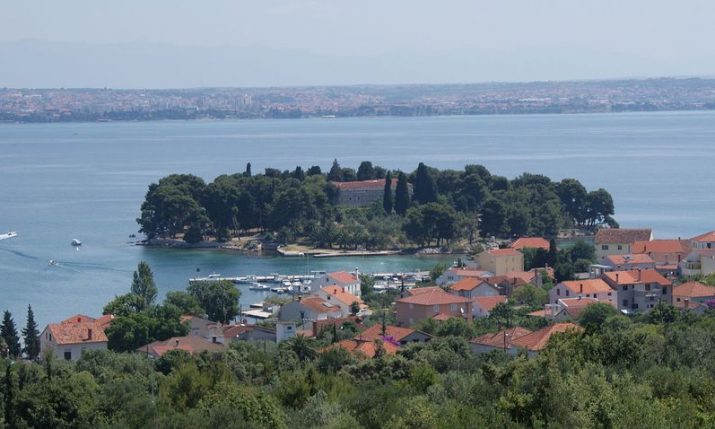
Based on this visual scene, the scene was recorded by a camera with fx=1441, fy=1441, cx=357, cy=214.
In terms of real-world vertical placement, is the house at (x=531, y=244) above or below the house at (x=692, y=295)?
below

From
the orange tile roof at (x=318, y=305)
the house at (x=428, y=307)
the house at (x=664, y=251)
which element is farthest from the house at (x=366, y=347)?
the house at (x=664, y=251)

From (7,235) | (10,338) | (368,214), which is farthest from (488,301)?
(7,235)

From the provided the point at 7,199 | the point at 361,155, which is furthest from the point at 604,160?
the point at 7,199

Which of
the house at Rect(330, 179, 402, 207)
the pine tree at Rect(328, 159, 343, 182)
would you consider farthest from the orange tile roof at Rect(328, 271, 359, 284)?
the pine tree at Rect(328, 159, 343, 182)

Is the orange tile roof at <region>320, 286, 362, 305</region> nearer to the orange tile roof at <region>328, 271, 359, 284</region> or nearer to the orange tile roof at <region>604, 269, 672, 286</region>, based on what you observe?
the orange tile roof at <region>328, 271, 359, 284</region>

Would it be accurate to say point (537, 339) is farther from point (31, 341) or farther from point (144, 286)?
point (144, 286)

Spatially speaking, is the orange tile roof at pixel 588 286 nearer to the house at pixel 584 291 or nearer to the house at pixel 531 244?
the house at pixel 584 291
